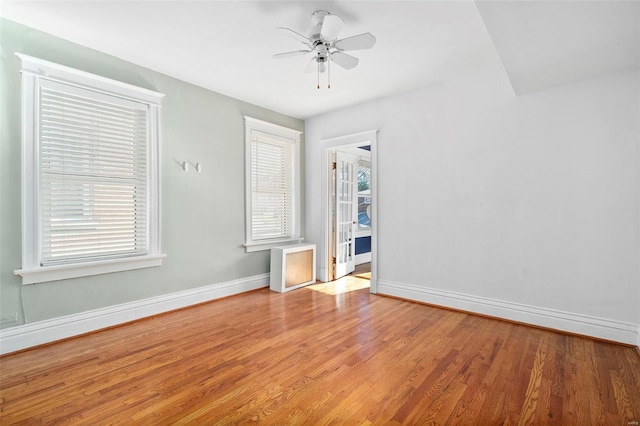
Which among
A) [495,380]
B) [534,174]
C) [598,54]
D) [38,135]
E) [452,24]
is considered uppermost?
[452,24]

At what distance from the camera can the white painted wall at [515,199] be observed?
2.76m

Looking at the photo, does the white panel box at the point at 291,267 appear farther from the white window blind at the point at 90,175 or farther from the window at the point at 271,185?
the white window blind at the point at 90,175

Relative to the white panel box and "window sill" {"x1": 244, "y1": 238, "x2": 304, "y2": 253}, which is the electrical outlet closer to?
"window sill" {"x1": 244, "y1": 238, "x2": 304, "y2": 253}

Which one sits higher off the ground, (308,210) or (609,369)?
(308,210)

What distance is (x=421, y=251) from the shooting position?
155 inches

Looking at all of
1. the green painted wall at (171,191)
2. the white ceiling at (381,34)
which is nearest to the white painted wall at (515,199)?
the white ceiling at (381,34)

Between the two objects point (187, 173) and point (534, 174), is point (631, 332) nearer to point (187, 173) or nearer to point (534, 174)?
point (534, 174)

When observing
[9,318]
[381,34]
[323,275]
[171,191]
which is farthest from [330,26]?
[323,275]

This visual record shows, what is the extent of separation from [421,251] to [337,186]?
181 centimetres

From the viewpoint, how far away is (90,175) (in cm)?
297

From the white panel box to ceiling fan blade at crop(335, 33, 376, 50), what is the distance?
2833mm

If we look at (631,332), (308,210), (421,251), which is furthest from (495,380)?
(308,210)

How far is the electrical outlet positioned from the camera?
8.34ft

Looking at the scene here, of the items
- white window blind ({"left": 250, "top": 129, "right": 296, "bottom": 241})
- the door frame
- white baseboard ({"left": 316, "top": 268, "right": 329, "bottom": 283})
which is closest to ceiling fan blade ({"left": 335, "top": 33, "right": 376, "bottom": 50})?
the door frame
